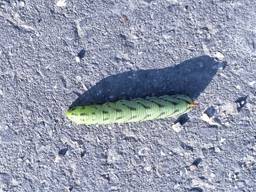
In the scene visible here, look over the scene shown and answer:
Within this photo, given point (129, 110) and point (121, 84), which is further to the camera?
point (121, 84)

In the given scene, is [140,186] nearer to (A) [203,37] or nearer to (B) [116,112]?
(B) [116,112]

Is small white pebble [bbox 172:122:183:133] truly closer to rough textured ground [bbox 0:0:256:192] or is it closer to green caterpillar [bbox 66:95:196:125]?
rough textured ground [bbox 0:0:256:192]

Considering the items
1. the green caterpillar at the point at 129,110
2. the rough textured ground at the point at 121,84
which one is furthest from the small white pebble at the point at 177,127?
the green caterpillar at the point at 129,110

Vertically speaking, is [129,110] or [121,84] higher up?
[121,84]

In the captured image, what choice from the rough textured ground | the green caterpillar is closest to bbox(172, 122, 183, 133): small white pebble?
the rough textured ground

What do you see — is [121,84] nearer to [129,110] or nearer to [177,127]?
[129,110]

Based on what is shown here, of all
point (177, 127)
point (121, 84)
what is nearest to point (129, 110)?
point (121, 84)

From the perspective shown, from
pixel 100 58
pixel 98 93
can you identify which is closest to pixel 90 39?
pixel 100 58

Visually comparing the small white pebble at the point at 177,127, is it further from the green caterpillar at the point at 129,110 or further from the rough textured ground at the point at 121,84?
the green caterpillar at the point at 129,110
